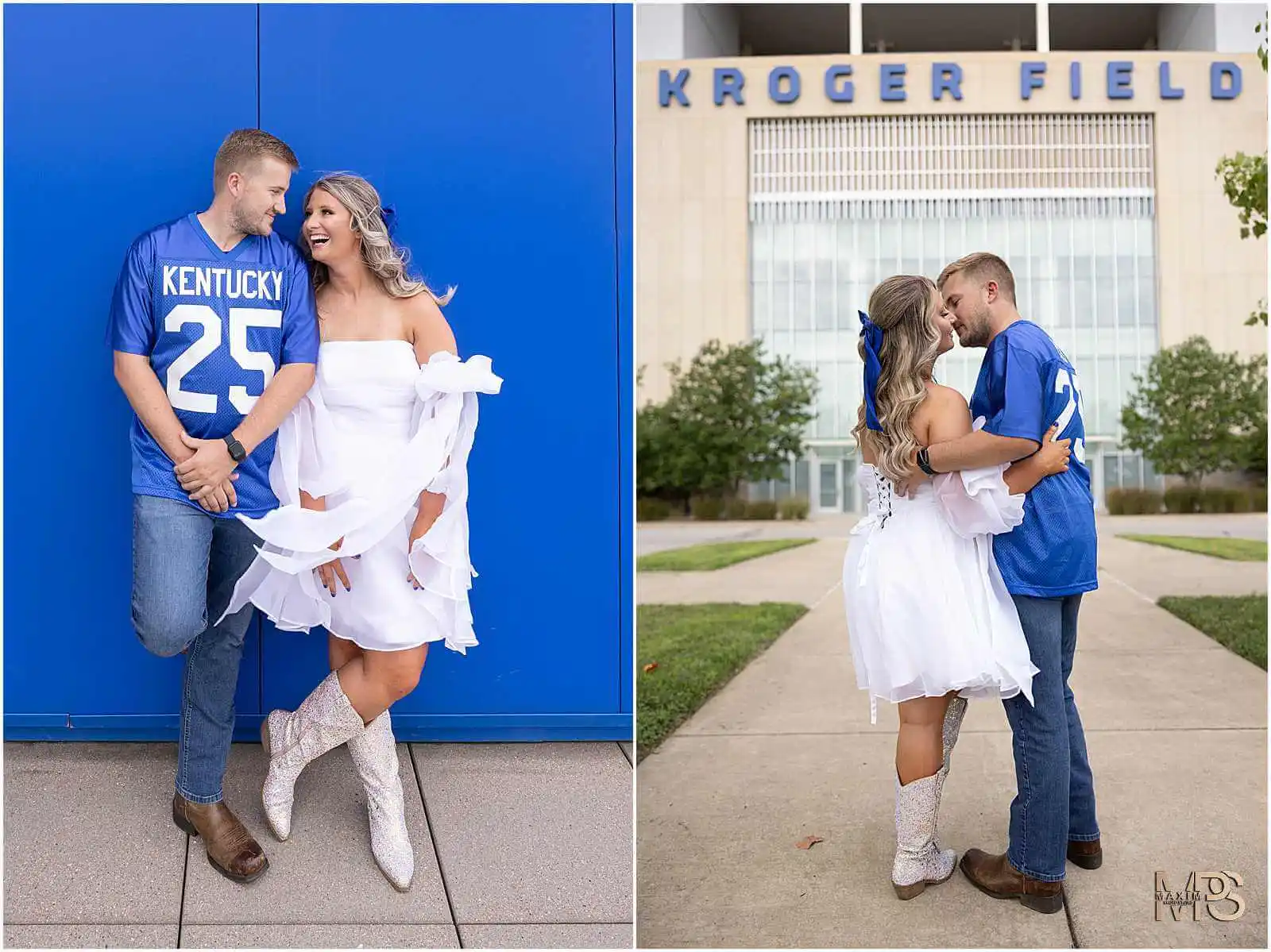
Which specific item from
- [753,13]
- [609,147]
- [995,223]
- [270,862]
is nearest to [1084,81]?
[995,223]

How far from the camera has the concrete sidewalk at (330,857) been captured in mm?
3105

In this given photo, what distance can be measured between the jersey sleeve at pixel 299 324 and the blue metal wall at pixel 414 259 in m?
0.48

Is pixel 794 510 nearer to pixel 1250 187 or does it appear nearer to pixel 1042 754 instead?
pixel 1250 187

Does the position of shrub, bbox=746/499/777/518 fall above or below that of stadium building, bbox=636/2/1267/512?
below

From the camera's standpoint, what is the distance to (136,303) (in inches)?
131

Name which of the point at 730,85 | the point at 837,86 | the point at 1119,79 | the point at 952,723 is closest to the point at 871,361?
the point at 952,723

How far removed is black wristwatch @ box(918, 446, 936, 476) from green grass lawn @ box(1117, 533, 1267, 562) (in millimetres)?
10937

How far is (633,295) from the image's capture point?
412 cm

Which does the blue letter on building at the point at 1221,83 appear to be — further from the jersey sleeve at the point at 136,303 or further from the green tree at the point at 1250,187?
the jersey sleeve at the point at 136,303

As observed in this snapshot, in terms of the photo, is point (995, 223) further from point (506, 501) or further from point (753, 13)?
point (506, 501)

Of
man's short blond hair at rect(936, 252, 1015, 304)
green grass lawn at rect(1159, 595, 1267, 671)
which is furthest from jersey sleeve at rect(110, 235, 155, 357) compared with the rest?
green grass lawn at rect(1159, 595, 1267, 671)

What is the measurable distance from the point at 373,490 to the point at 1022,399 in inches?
75.0

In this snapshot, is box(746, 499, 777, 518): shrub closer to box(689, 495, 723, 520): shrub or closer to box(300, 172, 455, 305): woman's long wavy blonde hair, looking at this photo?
box(689, 495, 723, 520): shrub

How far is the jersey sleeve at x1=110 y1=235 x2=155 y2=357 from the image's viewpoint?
10.9 feet
